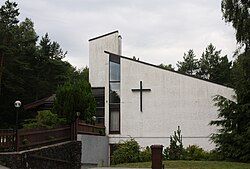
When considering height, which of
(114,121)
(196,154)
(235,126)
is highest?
(114,121)

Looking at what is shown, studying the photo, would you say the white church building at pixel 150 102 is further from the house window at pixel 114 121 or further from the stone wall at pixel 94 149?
the stone wall at pixel 94 149

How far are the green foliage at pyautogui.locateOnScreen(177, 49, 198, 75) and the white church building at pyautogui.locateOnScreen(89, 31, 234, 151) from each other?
48206 mm

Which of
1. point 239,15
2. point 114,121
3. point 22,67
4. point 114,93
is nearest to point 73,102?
point 114,121

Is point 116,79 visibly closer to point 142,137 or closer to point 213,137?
point 142,137

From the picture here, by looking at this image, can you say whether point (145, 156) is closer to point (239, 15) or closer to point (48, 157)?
point (48, 157)

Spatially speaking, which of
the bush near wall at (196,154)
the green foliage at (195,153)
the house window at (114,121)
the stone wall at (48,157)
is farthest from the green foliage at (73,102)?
the green foliage at (195,153)

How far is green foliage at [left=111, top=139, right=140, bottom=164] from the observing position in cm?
2906

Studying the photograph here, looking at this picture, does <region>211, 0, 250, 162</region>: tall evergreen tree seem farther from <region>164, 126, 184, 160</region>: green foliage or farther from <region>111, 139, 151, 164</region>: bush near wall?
<region>111, 139, 151, 164</region>: bush near wall

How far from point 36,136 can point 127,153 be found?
11.2 meters

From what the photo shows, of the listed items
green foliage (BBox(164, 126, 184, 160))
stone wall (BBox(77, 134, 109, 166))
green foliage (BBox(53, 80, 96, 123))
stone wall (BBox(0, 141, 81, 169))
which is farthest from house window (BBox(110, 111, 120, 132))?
stone wall (BBox(0, 141, 81, 169))

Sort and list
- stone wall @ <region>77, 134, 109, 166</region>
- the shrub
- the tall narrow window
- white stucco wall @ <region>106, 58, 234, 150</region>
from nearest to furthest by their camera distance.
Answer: stone wall @ <region>77, 134, 109, 166</region>, the shrub, white stucco wall @ <region>106, 58, 234, 150</region>, the tall narrow window

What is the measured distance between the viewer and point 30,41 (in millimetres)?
55969

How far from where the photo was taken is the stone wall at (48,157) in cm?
1595

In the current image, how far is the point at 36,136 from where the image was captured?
62.9ft
